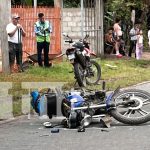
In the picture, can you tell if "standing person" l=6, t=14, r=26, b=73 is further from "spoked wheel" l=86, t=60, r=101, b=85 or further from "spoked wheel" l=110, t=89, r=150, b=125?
"spoked wheel" l=110, t=89, r=150, b=125

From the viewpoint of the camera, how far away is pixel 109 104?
888 cm

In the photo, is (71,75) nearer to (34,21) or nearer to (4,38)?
(4,38)

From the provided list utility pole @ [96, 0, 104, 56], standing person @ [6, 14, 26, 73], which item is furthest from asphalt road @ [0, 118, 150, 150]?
utility pole @ [96, 0, 104, 56]

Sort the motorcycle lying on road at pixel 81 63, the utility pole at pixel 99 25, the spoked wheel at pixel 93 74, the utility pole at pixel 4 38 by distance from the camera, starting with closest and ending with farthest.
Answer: the motorcycle lying on road at pixel 81 63 < the spoked wheel at pixel 93 74 < the utility pole at pixel 4 38 < the utility pole at pixel 99 25

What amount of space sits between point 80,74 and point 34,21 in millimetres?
6658

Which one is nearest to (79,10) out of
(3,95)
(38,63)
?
(38,63)

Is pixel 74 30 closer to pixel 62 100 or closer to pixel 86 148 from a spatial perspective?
pixel 62 100

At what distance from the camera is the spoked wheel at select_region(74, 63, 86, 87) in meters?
13.4

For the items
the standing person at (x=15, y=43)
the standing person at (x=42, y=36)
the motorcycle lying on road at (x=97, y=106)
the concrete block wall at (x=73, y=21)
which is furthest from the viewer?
the concrete block wall at (x=73, y=21)

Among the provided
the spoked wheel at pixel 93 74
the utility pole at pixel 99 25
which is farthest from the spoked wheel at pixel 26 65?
the utility pole at pixel 99 25

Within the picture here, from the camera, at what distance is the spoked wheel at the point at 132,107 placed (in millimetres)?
8891

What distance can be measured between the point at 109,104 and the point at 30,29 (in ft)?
36.6

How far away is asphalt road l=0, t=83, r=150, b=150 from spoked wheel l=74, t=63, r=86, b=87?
13.5 feet

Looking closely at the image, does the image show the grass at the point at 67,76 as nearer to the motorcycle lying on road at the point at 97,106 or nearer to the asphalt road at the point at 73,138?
the motorcycle lying on road at the point at 97,106
